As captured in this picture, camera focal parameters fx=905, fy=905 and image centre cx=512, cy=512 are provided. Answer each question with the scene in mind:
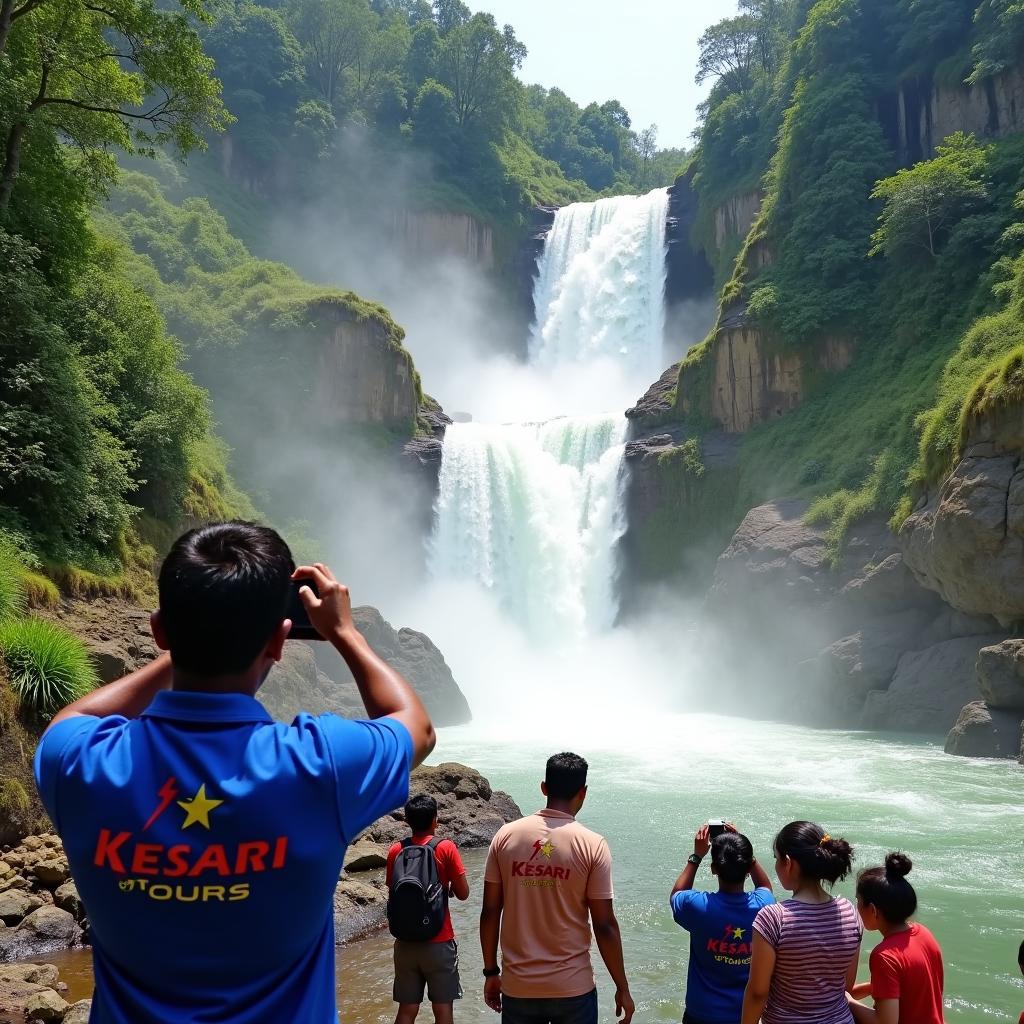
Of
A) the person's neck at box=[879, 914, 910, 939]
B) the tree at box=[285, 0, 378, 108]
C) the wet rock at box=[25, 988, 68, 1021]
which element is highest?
the tree at box=[285, 0, 378, 108]

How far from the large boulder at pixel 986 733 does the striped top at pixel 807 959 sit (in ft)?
58.7

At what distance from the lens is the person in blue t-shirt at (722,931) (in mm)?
4125

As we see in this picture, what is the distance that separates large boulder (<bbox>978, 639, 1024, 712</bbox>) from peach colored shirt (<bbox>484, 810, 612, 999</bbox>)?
18434mm

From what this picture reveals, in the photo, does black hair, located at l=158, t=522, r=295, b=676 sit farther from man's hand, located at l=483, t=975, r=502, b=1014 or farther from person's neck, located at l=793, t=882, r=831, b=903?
man's hand, located at l=483, t=975, r=502, b=1014

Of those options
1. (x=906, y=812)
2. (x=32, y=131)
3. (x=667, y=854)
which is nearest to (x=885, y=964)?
(x=667, y=854)

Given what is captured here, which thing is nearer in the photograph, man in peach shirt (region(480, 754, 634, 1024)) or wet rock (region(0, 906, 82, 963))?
man in peach shirt (region(480, 754, 634, 1024))

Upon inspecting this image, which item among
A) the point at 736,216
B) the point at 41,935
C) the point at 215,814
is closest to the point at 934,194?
the point at 736,216

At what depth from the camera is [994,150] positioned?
110ft

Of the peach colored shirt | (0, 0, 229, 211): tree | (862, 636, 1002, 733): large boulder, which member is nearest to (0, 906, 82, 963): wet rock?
the peach colored shirt

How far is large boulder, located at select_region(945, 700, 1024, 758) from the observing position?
19281mm

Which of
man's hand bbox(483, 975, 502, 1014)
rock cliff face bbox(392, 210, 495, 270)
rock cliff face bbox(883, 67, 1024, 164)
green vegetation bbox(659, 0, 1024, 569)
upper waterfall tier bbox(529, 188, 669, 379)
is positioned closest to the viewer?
man's hand bbox(483, 975, 502, 1014)

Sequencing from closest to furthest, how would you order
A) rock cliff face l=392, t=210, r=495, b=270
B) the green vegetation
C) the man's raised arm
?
1. the man's raised arm
2. the green vegetation
3. rock cliff face l=392, t=210, r=495, b=270

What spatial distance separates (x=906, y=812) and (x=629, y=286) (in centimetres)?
4484

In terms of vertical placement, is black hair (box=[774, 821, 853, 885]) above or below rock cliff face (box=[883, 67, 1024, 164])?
below
